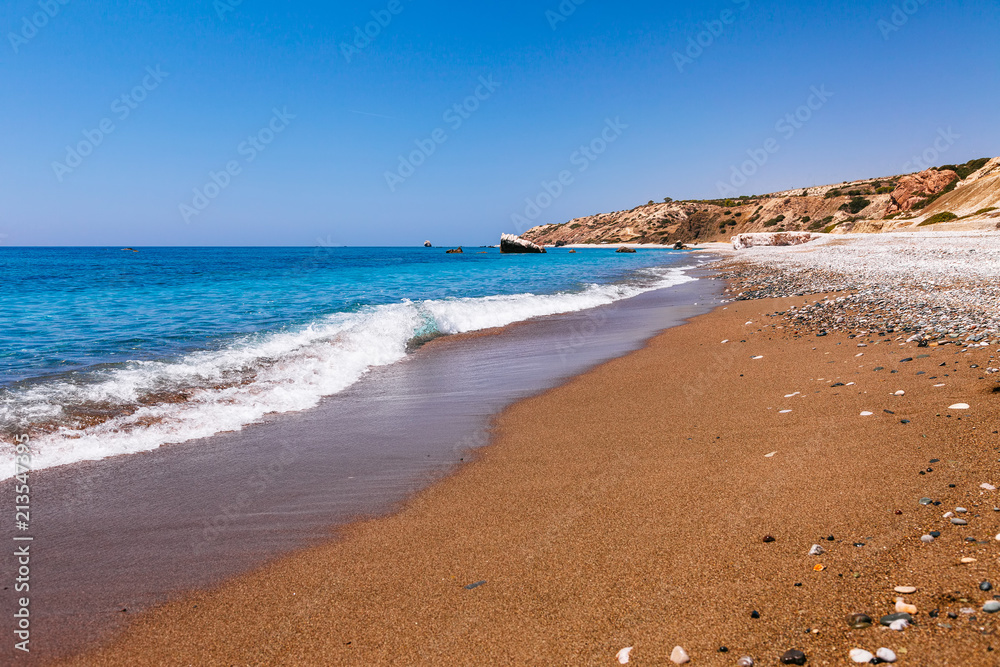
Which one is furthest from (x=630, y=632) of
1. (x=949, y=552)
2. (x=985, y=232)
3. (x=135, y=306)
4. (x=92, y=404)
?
(x=985, y=232)

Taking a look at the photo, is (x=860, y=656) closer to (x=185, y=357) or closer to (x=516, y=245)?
(x=185, y=357)

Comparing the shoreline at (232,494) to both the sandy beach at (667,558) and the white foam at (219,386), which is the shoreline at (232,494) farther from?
the white foam at (219,386)

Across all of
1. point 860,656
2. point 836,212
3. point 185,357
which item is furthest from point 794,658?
point 836,212

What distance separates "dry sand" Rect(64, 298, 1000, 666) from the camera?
2535mm

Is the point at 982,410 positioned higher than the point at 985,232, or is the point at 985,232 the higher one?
the point at 985,232

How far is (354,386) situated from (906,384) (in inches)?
302

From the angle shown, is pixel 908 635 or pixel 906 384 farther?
pixel 906 384

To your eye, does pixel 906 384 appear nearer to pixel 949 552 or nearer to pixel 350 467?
pixel 949 552

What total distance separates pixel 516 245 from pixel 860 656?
302 feet

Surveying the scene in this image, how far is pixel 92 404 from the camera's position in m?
6.82

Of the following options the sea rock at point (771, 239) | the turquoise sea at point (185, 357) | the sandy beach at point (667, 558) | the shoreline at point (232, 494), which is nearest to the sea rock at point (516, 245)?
the sea rock at point (771, 239)

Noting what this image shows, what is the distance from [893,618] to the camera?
7.72ft

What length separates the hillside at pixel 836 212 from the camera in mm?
42941

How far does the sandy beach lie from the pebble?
44 mm
